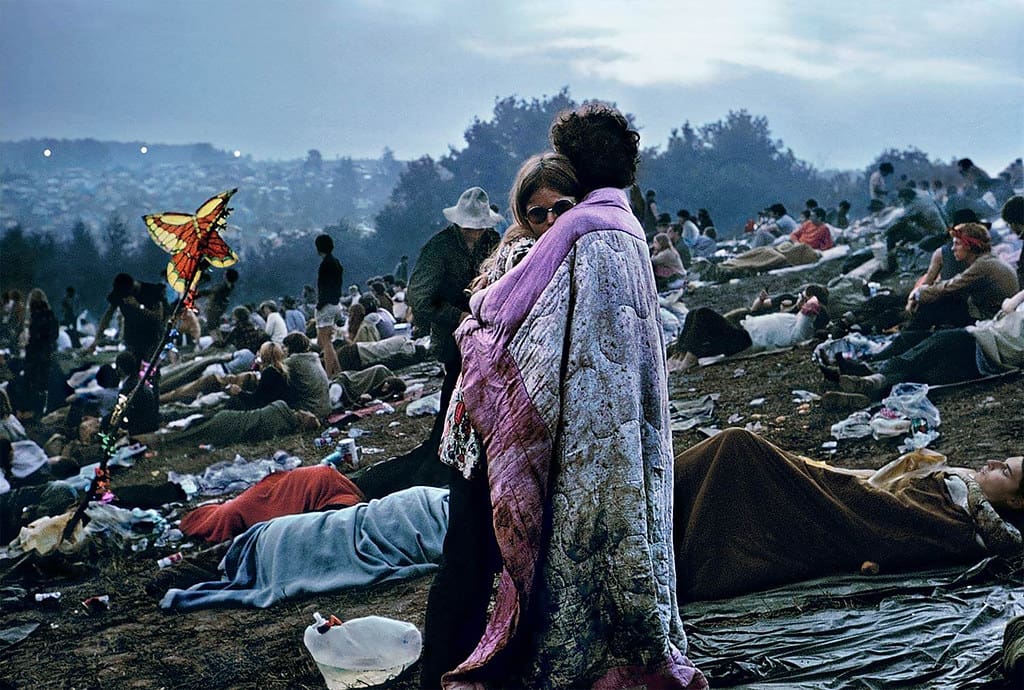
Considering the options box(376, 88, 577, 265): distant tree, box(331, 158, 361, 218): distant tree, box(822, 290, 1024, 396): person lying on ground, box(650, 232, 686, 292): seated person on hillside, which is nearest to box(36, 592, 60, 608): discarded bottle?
box(376, 88, 577, 265): distant tree

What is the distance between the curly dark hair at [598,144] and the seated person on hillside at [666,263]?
5565mm

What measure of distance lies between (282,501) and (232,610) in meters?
0.61

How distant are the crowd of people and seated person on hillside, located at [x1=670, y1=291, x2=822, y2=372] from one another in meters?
0.02

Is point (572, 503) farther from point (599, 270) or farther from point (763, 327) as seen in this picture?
point (763, 327)

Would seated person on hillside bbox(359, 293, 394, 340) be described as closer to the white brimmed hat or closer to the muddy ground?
the muddy ground

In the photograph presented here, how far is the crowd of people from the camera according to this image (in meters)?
2.56

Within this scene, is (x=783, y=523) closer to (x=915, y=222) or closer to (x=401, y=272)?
(x=401, y=272)

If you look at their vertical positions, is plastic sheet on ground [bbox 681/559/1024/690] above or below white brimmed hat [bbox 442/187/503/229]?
below

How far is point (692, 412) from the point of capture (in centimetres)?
587

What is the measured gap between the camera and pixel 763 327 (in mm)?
6930

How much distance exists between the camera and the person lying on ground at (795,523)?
377cm

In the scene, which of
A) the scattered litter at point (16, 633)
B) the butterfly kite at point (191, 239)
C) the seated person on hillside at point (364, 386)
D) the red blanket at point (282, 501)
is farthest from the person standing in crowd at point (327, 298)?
the scattered litter at point (16, 633)

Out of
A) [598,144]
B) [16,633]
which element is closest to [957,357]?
[598,144]

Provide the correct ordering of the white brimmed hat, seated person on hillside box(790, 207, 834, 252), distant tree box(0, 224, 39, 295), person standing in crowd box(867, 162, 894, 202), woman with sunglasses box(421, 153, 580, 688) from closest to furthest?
woman with sunglasses box(421, 153, 580, 688) < the white brimmed hat < distant tree box(0, 224, 39, 295) < person standing in crowd box(867, 162, 894, 202) < seated person on hillside box(790, 207, 834, 252)
